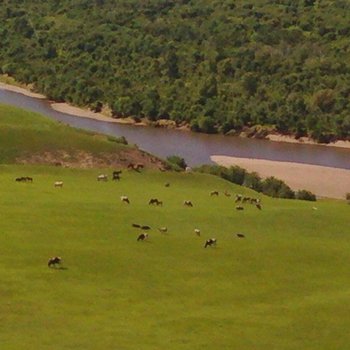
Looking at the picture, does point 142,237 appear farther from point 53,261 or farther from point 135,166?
point 135,166

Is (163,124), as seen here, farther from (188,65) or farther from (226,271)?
(226,271)

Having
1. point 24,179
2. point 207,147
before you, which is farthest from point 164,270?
point 207,147

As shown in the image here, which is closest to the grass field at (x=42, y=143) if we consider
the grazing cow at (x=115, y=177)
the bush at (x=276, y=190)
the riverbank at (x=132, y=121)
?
the grazing cow at (x=115, y=177)

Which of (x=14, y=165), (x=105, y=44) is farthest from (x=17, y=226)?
(x=105, y=44)

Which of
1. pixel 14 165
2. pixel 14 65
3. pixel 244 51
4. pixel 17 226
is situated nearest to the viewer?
pixel 17 226

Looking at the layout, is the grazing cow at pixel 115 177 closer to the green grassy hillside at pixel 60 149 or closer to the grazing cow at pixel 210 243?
the green grassy hillside at pixel 60 149

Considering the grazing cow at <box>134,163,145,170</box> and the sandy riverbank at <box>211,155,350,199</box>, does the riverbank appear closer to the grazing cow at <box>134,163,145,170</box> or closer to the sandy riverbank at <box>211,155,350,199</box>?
the sandy riverbank at <box>211,155,350,199</box>
